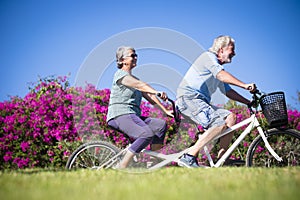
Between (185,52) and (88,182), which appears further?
(185,52)

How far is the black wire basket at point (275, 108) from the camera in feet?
13.1

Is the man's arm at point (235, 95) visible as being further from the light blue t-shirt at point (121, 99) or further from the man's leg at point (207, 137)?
the light blue t-shirt at point (121, 99)

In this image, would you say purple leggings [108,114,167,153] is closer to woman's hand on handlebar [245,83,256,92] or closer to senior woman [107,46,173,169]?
senior woman [107,46,173,169]

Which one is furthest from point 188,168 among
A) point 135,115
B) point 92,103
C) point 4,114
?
point 4,114

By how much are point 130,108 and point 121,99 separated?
14 cm

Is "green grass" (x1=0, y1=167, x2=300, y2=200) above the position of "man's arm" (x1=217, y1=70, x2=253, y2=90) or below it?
below

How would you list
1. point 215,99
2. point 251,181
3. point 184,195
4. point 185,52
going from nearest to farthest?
point 184,195 → point 251,181 → point 215,99 → point 185,52

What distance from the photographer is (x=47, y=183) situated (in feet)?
9.20

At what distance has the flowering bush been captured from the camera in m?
5.68

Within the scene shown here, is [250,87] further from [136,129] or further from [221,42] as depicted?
[136,129]

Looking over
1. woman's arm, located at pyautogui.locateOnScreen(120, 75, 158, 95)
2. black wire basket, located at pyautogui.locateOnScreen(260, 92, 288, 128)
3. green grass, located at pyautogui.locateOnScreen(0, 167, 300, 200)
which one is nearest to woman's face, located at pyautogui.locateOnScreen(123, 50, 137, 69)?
woman's arm, located at pyautogui.locateOnScreen(120, 75, 158, 95)

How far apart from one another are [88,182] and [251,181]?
1341mm

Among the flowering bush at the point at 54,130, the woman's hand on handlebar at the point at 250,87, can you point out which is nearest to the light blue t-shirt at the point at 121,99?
the woman's hand on handlebar at the point at 250,87

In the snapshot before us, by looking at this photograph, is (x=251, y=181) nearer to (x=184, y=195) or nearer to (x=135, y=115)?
(x=184, y=195)
